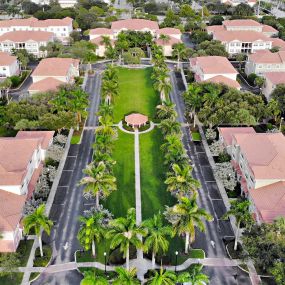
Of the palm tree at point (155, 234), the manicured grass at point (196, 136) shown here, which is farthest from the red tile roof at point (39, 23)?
the palm tree at point (155, 234)

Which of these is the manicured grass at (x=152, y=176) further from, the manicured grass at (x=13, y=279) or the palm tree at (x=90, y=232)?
the manicured grass at (x=13, y=279)

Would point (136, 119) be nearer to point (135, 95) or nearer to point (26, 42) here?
point (135, 95)

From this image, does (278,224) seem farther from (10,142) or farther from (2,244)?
(10,142)

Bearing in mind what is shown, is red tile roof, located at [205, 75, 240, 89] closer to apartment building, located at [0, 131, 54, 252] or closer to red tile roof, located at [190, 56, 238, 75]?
red tile roof, located at [190, 56, 238, 75]

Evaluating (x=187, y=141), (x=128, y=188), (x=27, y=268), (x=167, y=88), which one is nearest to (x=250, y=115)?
(x=187, y=141)

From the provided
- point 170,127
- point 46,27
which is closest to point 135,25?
point 46,27
